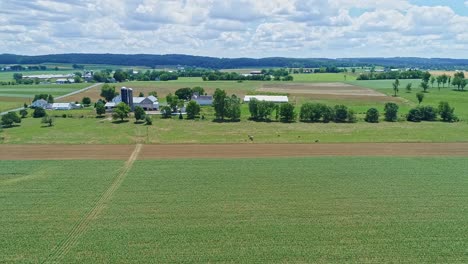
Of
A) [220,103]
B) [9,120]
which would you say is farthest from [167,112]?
[9,120]

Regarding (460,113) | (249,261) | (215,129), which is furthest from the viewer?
(460,113)

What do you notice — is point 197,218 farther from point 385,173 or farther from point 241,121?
point 241,121

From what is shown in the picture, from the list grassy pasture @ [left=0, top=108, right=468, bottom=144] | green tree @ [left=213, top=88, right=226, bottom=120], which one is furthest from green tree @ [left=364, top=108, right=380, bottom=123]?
green tree @ [left=213, top=88, right=226, bottom=120]

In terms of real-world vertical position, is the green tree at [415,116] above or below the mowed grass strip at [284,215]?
above

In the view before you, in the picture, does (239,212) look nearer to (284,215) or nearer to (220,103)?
(284,215)

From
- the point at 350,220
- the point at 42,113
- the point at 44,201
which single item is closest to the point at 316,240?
the point at 350,220

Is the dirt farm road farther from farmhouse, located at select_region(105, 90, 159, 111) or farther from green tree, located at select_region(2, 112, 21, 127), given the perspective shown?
farmhouse, located at select_region(105, 90, 159, 111)

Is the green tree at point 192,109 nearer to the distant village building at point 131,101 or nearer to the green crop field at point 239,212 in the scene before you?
the distant village building at point 131,101

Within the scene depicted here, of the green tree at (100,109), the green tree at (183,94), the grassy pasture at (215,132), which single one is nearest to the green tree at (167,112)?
the grassy pasture at (215,132)
